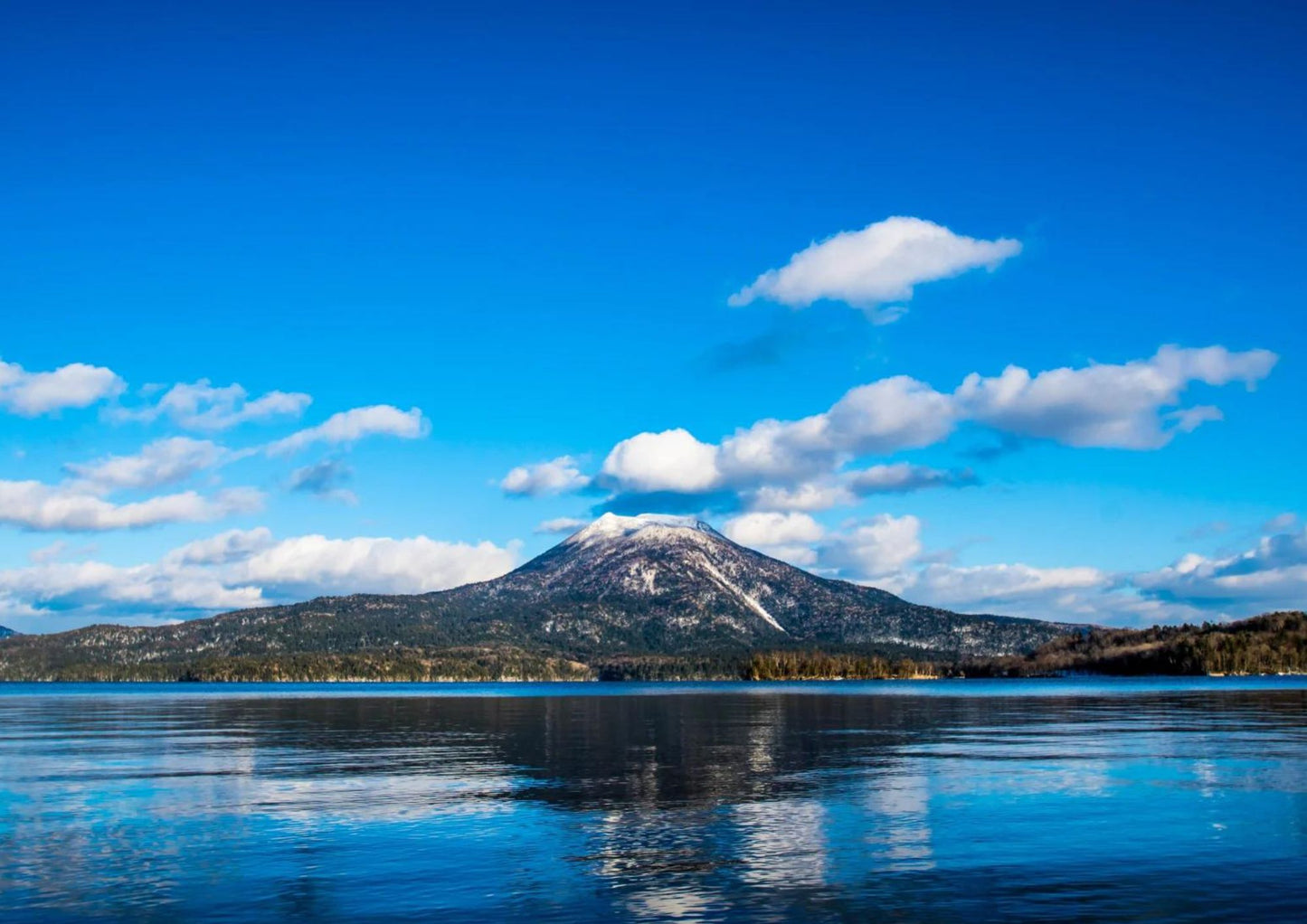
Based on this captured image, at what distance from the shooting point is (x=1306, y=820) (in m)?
50.1

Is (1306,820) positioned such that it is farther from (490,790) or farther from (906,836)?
(490,790)

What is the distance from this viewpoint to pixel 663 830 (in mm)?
48562

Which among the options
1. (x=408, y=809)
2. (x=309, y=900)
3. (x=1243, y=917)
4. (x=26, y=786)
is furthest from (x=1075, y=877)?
(x=26, y=786)

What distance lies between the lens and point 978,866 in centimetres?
4094

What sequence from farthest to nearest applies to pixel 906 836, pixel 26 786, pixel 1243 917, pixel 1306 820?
pixel 26 786
pixel 1306 820
pixel 906 836
pixel 1243 917

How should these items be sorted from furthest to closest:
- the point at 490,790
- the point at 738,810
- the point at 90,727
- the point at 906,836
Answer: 1. the point at 90,727
2. the point at 490,790
3. the point at 738,810
4. the point at 906,836

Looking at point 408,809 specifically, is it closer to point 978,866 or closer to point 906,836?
point 906,836

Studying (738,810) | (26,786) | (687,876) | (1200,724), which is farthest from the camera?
(1200,724)

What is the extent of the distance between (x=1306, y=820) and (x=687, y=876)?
29868 millimetres

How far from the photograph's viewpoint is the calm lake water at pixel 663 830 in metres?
35.4

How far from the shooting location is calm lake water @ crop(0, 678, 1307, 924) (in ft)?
116

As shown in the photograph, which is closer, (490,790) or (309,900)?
(309,900)

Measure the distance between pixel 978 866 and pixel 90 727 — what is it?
12160cm

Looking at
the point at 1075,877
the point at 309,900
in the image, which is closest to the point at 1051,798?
the point at 1075,877
